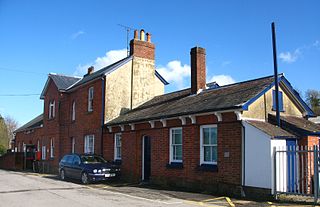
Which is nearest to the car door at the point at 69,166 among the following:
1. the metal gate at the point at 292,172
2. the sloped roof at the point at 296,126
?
the sloped roof at the point at 296,126

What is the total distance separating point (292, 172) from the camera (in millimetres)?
13055

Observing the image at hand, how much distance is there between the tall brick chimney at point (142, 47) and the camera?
990 inches

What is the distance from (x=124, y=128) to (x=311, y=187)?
11101 mm

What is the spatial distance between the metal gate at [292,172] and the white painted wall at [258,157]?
148 millimetres

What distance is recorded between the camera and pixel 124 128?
2116cm

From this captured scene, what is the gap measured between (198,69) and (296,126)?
7065mm

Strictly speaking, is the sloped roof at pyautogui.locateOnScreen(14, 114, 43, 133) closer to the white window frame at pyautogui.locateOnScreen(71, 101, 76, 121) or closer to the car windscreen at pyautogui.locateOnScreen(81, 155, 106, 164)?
the white window frame at pyautogui.locateOnScreen(71, 101, 76, 121)

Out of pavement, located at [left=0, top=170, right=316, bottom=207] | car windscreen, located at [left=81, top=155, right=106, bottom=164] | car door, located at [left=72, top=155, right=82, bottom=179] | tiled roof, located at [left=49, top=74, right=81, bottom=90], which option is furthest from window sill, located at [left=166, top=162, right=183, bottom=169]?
tiled roof, located at [left=49, top=74, right=81, bottom=90]

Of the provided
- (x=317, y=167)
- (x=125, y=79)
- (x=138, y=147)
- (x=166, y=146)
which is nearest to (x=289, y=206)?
(x=317, y=167)

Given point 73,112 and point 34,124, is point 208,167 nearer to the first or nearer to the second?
point 73,112

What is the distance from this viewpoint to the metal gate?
41.3 feet

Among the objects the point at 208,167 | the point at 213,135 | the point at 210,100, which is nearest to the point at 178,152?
the point at 208,167

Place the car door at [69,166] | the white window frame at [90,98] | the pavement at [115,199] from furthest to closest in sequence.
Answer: the white window frame at [90,98]
the car door at [69,166]
the pavement at [115,199]

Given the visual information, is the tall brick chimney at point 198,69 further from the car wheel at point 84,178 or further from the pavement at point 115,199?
the car wheel at point 84,178
